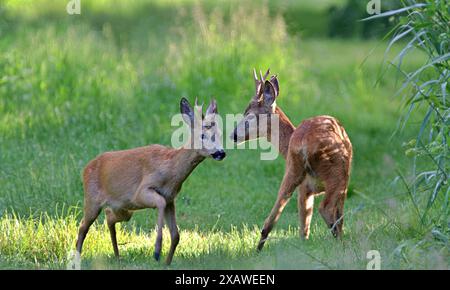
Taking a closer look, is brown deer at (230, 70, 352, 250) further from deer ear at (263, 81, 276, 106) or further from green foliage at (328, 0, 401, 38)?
green foliage at (328, 0, 401, 38)

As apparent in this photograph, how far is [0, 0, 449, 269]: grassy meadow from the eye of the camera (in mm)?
8914

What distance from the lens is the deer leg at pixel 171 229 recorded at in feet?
28.6

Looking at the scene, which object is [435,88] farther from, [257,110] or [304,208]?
[257,110]

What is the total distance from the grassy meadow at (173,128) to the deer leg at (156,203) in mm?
166

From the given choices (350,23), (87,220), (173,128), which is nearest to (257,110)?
(87,220)

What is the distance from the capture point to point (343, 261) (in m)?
7.97

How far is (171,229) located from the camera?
8945 millimetres

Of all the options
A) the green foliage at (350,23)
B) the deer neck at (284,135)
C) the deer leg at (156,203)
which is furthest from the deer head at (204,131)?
the green foliage at (350,23)

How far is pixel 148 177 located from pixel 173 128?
467 cm

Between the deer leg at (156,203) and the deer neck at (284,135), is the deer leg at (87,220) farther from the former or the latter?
the deer neck at (284,135)

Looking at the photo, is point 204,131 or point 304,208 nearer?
point 204,131

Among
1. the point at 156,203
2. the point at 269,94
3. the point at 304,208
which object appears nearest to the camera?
the point at 156,203

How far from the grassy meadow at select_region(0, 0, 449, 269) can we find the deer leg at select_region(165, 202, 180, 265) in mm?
128
